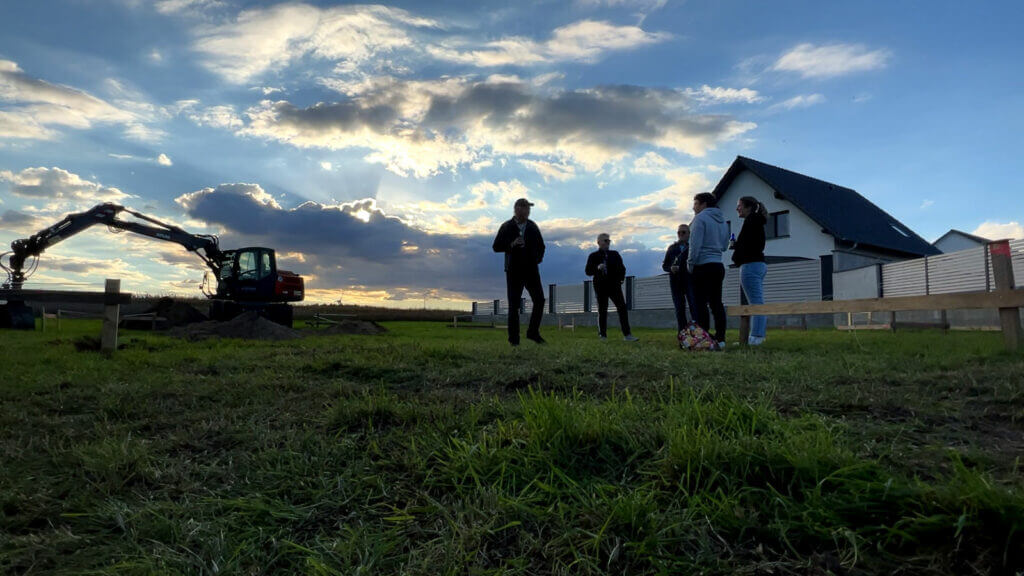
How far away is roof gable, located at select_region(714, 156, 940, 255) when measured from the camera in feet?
81.0

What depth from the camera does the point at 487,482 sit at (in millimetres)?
1847

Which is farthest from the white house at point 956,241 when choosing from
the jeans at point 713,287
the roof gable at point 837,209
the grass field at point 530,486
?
the grass field at point 530,486

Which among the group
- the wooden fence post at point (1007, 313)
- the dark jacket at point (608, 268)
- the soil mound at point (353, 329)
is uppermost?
the dark jacket at point (608, 268)

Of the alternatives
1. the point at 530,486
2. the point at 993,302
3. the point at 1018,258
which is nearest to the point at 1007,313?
the point at 993,302

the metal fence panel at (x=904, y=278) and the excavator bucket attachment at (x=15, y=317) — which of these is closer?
the excavator bucket attachment at (x=15, y=317)

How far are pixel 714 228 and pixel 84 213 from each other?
20.0 meters

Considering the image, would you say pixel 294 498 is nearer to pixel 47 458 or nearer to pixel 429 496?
pixel 429 496

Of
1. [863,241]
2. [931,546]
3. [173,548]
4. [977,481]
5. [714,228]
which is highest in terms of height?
[863,241]

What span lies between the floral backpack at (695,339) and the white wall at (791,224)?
17453 mm

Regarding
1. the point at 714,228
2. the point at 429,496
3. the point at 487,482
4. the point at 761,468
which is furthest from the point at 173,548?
the point at 714,228

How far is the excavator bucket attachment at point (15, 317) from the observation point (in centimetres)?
1622

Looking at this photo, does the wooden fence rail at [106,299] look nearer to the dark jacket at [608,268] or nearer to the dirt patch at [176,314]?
the dark jacket at [608,268]

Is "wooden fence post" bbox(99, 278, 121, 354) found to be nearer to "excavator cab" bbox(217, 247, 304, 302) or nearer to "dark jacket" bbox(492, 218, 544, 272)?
"dark jacket" bbox(492, 218, 544, 272)

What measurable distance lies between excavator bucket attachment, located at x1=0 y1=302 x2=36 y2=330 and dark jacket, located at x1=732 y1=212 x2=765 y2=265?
19337 mm
